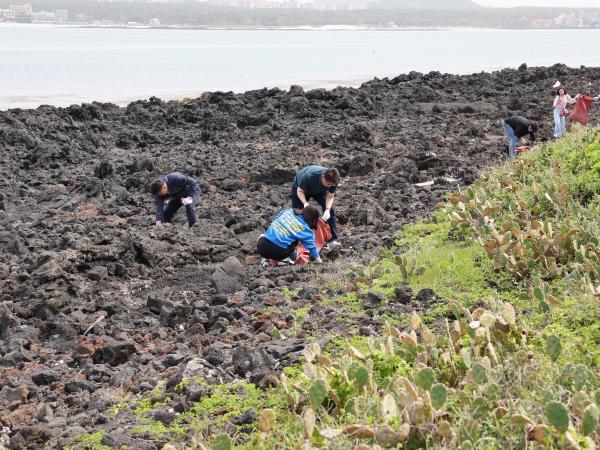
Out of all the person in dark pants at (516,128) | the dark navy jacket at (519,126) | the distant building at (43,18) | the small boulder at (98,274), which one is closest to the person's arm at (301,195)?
the small boulder at (98,274)

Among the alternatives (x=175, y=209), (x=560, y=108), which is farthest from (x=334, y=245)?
(x=560, y=108)

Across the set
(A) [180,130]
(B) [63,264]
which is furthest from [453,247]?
(A) [180,130]

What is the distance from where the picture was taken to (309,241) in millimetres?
10273

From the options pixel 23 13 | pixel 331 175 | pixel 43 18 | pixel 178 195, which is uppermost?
pixel 331 175

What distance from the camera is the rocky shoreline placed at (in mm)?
7316

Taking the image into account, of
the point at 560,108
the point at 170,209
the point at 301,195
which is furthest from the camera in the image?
the point at 560,108

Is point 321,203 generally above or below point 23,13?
above

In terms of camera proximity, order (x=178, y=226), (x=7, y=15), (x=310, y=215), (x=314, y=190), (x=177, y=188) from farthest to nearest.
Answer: (x=7, y=15) < (x=178, y=226) < (x=177, y=188) < (x=314, y=190) < (x=310, y=215)

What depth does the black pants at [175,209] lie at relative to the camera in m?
12.6

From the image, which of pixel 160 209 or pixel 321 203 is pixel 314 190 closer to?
pixel 321 203

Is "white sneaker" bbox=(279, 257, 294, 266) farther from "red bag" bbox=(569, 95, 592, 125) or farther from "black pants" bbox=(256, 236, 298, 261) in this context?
"red bag" bbox=(569, 95, 592, 125)

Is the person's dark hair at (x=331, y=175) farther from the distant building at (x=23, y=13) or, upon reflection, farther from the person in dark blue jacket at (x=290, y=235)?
the distant building at (x=23, y=13)

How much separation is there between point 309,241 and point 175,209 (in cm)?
315

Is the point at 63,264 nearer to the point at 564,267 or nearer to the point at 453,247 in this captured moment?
the point at 453,247
